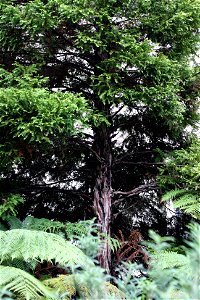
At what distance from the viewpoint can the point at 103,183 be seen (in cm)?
→ 374

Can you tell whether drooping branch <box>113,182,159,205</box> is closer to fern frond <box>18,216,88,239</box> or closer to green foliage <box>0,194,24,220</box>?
fern frond <box>18,216,88,239</box>

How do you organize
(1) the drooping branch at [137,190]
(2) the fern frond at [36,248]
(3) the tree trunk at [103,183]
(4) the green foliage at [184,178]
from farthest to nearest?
1. (1) the drooping branch at [137,190]
2. (3) the tree trunk at [103,183]
3. (4) the green foliage at [184,178]
4. (2) the fern frond at [36,248]

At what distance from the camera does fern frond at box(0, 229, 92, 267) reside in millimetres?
2359

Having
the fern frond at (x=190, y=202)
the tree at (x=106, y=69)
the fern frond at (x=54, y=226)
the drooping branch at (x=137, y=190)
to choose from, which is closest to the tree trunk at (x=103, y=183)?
the tree at (x=106, y=69)

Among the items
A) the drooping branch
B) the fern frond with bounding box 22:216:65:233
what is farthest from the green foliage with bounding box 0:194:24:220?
the drooping branch

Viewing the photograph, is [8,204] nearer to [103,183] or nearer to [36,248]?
[36,248]

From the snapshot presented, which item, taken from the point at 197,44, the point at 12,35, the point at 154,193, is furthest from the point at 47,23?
the point at 154,193

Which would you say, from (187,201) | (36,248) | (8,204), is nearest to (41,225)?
(8,204)

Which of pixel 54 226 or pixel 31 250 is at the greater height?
pixel 54 226

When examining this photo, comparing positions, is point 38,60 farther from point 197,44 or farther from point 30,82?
point 197,44

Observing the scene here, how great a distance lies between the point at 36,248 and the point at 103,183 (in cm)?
144

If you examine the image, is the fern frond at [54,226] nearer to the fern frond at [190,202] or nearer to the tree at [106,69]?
the tree at [106,69]

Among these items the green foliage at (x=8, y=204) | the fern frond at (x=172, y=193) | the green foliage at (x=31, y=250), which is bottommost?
the green foliage at (x=31, y=250)

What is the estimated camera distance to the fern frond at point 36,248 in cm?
236
